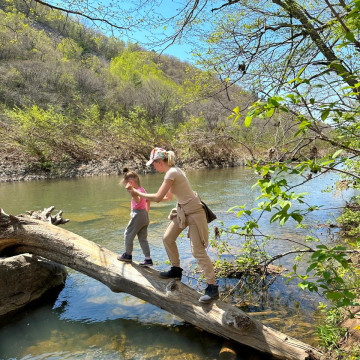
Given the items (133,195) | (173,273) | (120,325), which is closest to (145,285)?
(173,273)

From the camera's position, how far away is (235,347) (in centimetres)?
373

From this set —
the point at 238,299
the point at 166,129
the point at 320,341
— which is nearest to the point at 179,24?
the point at 238,299

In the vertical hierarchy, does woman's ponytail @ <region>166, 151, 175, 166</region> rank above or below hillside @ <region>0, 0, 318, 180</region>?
below

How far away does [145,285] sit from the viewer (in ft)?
13.9

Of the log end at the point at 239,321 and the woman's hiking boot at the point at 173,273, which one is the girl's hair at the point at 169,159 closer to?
the woman's hiking boot at the point at 173,273

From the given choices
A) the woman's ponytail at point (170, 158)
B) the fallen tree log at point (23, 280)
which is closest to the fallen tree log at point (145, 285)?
the fallen tree log at point (23, 280)

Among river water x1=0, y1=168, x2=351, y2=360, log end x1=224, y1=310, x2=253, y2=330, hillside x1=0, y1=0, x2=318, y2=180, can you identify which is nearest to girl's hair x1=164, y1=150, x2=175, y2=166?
river water x1=0, y1=168, x2=351, y2=360

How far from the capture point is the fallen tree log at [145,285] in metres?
3.50

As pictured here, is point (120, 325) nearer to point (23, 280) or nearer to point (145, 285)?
point (145, 285)

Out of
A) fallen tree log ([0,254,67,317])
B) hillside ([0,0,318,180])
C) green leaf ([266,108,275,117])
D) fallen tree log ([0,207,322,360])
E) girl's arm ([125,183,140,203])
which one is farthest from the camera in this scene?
hillside ([0,0,318,180])

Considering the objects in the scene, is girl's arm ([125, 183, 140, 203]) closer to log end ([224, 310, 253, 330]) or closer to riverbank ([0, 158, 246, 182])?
log end ([224, 310, 253, 330])

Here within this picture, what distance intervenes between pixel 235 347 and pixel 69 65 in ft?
182

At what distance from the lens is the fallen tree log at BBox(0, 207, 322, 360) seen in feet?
11.5

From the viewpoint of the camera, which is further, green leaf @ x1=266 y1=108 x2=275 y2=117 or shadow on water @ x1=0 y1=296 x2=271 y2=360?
shadow on water @ x1=0 y1=296 x2=271 y2=360
